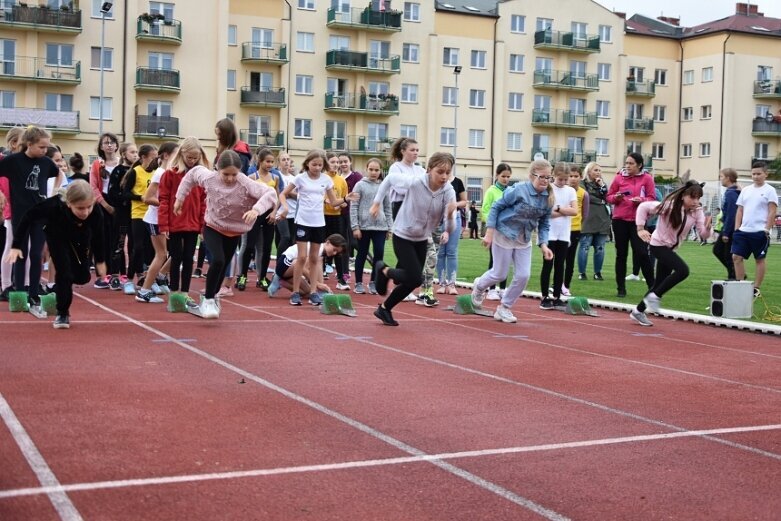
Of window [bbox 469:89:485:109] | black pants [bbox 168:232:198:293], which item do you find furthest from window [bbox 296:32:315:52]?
black pants [bbox 168:232:198:293]

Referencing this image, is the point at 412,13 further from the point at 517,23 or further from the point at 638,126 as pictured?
the point at 638,126

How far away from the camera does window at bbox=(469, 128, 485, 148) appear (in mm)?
74125

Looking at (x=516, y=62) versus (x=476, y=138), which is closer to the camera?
(x=476, y=138)

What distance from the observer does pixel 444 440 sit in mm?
5953

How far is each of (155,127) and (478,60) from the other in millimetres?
23590

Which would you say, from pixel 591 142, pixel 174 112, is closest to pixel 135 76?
pixel 174 112

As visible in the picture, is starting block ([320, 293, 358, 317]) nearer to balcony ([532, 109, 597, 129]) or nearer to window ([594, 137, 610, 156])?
balcony ([532, 109, 597, 129])

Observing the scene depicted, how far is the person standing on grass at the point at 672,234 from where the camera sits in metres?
12.7

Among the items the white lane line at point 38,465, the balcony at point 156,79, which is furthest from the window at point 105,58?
the white lane line at point 38,465

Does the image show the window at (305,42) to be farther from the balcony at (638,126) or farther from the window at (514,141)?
the balcony at (638,126)

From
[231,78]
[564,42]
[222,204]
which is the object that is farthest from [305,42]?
[222,204]

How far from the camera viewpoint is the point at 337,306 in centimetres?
1237

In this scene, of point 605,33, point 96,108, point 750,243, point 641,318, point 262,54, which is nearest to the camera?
point 641,318

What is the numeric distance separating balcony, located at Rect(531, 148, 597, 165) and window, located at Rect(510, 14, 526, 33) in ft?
27.8
